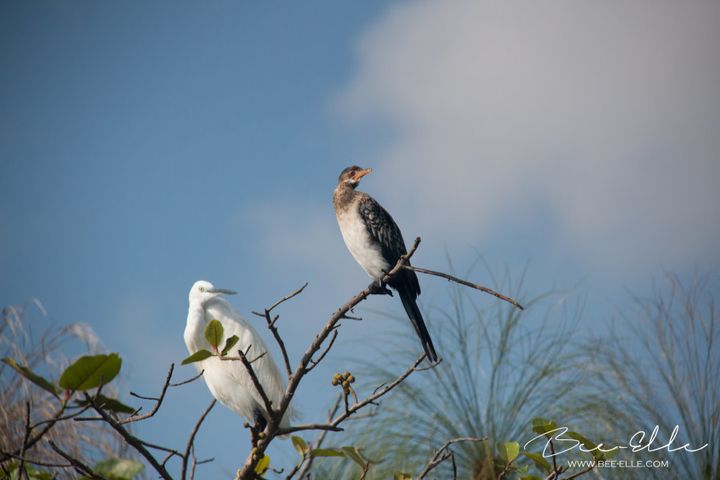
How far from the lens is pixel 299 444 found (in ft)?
5.81

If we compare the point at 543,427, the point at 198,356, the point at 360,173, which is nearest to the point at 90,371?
the point at 198,356

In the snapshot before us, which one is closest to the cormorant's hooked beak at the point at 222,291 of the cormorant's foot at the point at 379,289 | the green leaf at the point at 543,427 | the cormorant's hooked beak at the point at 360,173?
the cormorant's foot at the point at 379,289

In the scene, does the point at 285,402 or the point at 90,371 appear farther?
the point at 285,402

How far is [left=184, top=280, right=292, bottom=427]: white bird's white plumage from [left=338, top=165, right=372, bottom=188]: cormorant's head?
0.81m

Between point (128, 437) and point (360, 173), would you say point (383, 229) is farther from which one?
point (128, 437)

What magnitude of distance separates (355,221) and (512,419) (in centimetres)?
137

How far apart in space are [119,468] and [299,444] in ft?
2.23

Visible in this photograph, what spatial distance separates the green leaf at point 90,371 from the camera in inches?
45.6

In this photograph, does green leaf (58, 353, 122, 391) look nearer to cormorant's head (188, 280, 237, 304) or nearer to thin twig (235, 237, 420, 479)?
thin twig (235, 237, 420, 479)

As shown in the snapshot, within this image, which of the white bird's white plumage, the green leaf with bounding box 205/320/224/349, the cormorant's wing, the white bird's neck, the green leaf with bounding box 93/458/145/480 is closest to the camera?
the green leaf with bounding box 93/458/145/480

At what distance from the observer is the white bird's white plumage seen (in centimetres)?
321

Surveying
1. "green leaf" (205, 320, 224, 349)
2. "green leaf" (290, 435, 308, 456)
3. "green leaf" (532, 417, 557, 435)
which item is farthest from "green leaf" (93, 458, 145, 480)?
"green leaf" (532, 417, 557, 435)

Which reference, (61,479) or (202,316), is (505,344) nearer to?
(202,316)

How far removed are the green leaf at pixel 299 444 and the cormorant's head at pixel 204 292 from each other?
1.54 metres
